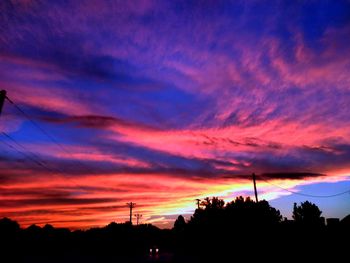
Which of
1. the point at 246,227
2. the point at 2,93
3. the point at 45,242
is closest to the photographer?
the point at 2,93

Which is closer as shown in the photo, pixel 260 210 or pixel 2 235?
pixel 2 235

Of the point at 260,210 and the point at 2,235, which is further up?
the point at 260,210

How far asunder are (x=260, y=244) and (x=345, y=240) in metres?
7.50

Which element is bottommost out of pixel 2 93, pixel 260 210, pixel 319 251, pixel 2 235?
pixel 319 251

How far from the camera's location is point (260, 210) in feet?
115

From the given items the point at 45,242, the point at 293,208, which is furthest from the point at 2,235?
the point at 293,208

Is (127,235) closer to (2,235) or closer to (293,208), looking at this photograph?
(293,208)

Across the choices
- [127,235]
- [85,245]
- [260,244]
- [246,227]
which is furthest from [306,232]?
[127,235]

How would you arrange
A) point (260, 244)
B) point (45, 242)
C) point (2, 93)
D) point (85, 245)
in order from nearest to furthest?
point (2, 93), point (260, 244), point (45, 242), point (85, 245)

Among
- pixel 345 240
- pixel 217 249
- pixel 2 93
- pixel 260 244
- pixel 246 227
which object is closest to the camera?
pixel 2 93

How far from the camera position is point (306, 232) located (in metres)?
28.9

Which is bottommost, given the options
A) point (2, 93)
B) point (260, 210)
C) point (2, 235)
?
point (2, 235)

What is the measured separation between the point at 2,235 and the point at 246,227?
21969 mm

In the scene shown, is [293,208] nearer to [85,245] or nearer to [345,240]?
[85,245]
